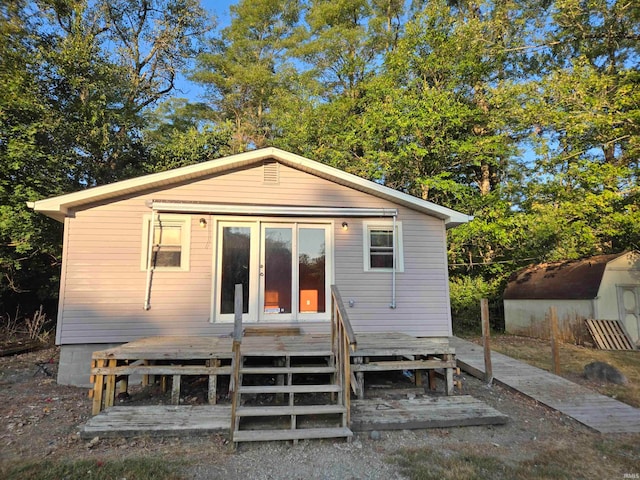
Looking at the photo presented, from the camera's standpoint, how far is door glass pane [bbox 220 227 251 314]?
6953 millimetres

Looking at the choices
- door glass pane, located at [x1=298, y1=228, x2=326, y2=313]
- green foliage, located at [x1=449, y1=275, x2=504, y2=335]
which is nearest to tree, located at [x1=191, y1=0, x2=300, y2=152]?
green foliage, located at [x1=449, y1=275, x2=504, y2=335]

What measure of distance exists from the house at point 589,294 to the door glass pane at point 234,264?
923 centimetres

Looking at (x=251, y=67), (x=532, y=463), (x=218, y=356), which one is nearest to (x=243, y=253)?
(x=218, y=356)

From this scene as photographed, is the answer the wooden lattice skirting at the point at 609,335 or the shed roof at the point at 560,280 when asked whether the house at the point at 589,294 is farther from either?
the wooden lattice skirting at the point at 609,335

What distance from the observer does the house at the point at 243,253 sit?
6.46 m

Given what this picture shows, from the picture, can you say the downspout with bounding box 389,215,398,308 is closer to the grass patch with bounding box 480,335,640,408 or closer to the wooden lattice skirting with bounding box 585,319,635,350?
the grass patch with bounding box 480,335,640,408

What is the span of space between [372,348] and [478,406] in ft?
4.70

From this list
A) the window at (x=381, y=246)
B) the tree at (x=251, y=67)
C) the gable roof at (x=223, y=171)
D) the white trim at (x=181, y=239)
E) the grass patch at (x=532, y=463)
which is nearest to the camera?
the grass patch at (x=532, y=463)

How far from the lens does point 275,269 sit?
23.4ft

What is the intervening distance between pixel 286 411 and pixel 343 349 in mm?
869

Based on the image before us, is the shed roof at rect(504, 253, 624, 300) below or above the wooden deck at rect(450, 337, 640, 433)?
above

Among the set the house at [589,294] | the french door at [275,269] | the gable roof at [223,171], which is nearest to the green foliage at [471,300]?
the house at [589,294]

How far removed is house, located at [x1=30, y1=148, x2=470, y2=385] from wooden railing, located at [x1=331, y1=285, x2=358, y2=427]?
2.40 metres

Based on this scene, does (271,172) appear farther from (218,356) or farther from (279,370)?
(279,370)
